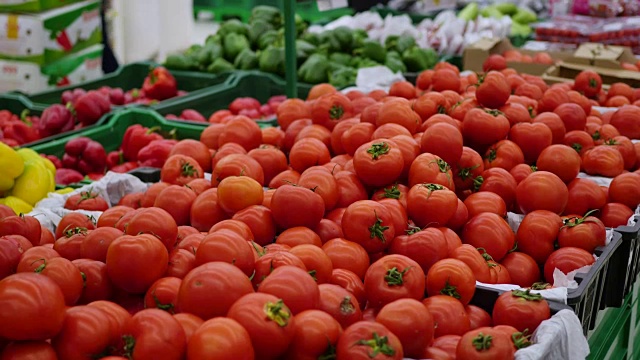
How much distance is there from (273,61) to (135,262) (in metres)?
3.36

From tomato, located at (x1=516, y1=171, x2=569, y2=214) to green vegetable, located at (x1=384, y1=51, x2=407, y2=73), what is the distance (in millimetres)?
2605

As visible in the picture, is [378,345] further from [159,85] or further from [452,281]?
[159,85]

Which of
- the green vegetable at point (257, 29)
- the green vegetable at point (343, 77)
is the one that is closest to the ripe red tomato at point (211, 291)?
the green vegetable at point (343, 77)

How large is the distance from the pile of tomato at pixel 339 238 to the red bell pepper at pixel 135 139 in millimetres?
734

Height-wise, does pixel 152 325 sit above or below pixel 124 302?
above

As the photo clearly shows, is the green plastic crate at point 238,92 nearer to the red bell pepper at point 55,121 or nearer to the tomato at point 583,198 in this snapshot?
the red bell pepper at point 55,121

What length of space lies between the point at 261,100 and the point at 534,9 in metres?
3.86

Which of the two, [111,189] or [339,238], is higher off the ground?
[339,238]

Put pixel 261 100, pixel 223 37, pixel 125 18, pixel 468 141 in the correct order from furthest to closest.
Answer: pixel 125 18, pixel 223 37, pixel 261 100, pixel 468 141

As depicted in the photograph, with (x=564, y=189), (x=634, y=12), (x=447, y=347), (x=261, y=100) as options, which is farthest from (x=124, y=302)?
(x=634, y=12)

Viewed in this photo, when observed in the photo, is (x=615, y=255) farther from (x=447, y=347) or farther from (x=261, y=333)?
(x=261, y=333)

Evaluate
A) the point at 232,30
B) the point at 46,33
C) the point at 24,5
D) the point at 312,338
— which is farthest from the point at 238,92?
the point at 312,338

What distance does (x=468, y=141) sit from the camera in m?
2.43

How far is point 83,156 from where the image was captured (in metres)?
3.38
